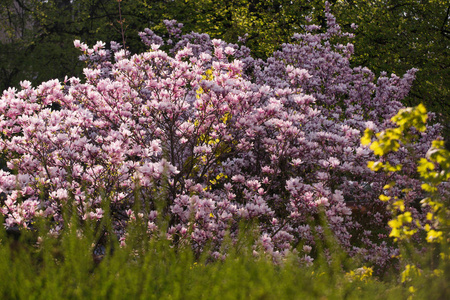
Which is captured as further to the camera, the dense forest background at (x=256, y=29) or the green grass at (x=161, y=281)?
the dense forest background at (x=256, y=29)

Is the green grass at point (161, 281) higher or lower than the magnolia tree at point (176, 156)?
lower

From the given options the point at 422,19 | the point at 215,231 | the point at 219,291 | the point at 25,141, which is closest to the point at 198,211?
the point at 215,231

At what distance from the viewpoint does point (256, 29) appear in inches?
657

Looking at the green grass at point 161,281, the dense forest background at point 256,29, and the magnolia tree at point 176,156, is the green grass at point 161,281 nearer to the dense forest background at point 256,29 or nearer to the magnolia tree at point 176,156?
the magnolia tree at point 176,156

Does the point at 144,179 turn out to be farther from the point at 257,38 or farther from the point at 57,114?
the point at 257,38

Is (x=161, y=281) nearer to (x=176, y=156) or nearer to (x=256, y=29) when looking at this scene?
(x=176, y=156)

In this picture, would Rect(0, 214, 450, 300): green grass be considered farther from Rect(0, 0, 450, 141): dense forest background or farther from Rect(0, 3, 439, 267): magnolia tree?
Rect(0, 0, 450, 141): dense forest background

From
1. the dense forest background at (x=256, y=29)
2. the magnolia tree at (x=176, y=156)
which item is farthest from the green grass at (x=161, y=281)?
the dense forest background at (x=256, y=29)

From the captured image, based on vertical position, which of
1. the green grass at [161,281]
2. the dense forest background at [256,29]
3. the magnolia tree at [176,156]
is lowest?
the green grass at [161,281]

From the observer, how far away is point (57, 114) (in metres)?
6.30

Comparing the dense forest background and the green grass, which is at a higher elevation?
the dense forest background

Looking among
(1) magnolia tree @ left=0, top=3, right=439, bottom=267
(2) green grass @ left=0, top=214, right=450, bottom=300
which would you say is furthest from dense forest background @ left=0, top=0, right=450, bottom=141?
(2) green grass @ left=0, top=214, right=450, bottom=300

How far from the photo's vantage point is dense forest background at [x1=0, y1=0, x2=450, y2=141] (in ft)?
45.9

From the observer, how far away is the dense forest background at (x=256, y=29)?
14.0 meters
